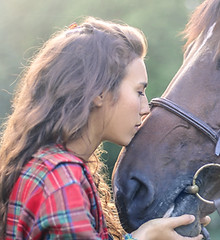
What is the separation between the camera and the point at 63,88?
55.4 inches

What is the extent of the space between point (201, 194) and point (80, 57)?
2.35 feet

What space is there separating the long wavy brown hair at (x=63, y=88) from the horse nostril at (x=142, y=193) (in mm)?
366

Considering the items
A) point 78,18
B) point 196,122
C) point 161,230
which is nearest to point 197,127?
point 196,122

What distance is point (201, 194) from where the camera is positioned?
174 cm

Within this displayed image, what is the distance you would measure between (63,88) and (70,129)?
0.43 feet

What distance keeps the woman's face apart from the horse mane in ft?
1.79

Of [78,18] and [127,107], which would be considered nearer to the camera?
[127,107]


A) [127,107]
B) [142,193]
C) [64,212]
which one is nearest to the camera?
[64,212]

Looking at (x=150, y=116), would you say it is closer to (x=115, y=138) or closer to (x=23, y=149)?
(x=115, y=138)

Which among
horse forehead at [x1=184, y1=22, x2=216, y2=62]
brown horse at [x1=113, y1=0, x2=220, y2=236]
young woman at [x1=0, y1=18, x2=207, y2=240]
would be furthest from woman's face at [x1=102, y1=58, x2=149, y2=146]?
horse forehead at [x1=184, y1=22, x2=216, y2=62]

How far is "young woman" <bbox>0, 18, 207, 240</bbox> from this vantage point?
1.21 metres

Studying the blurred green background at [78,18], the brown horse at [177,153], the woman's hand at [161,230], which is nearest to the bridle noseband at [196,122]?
the brown horse at [177,153]

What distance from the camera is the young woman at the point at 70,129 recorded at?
1206mm

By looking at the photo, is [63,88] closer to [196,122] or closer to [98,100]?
[98,100]
